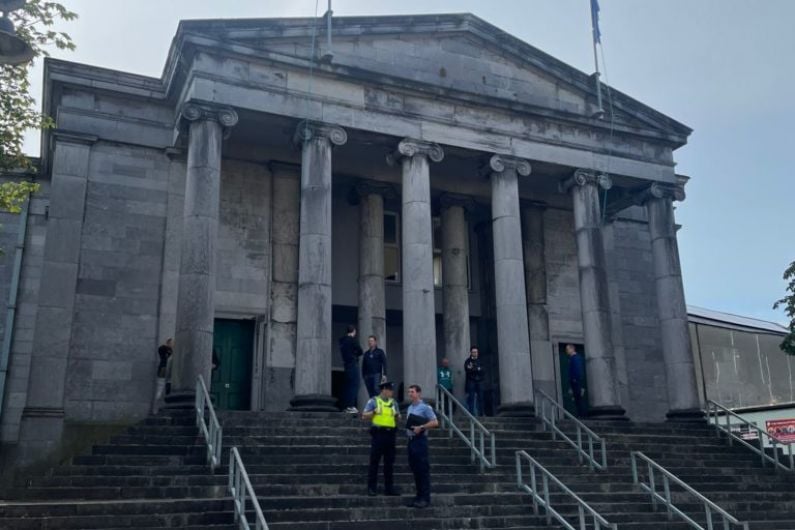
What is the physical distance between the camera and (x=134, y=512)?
1003cm

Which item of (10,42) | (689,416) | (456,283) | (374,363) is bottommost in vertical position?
(689,416)

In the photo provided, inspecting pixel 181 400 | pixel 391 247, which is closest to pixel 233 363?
pixel 181 400

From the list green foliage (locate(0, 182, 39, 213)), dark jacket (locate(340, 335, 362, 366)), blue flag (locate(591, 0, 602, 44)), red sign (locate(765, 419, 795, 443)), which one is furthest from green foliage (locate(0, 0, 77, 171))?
red sign (locate(765, 419, 795, 443))

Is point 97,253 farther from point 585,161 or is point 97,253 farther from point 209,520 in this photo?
point 585,161

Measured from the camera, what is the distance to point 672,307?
2050cm

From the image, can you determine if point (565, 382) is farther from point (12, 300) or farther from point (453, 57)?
point (12, 300)

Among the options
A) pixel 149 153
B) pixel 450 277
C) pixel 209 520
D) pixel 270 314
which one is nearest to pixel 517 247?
pixel 450 277

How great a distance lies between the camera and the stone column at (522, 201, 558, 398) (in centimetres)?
2181

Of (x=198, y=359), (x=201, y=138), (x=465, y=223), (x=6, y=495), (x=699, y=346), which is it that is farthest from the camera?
(x=699, y=346)

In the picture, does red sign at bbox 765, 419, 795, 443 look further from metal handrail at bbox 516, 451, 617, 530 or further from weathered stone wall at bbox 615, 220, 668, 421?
metal handrail at bbox 516, 451, 617, 530

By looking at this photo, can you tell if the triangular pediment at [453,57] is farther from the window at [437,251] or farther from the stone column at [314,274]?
the window at [437,251]

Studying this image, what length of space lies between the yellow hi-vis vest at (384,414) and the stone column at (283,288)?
7.40 meters

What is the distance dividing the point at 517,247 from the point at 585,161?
359cm

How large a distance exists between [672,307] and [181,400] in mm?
12662
